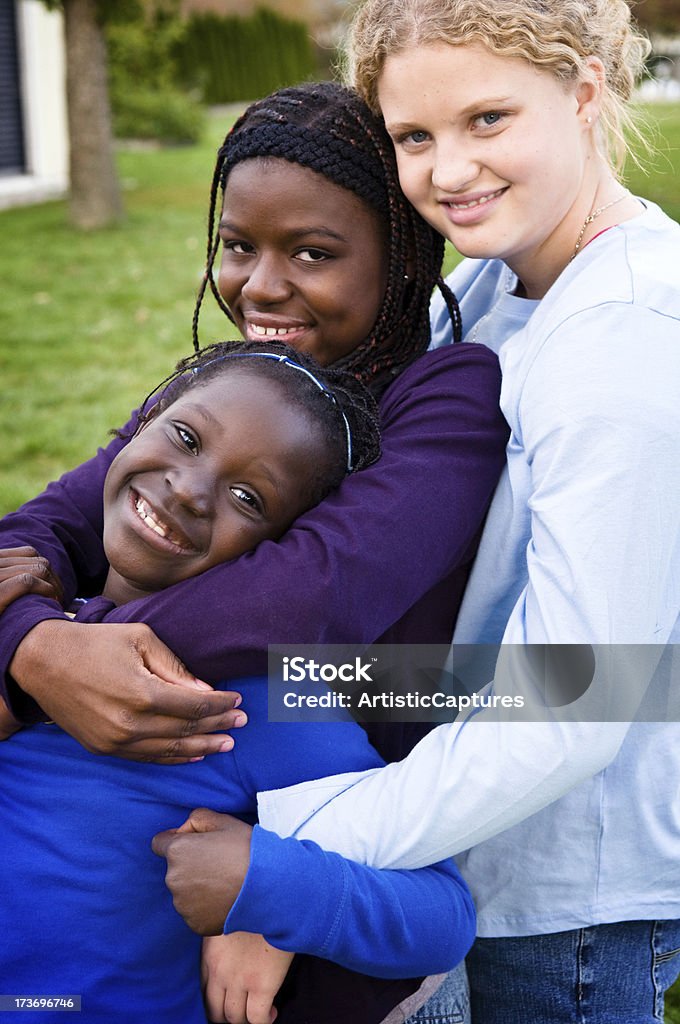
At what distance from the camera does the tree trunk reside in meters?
10.6

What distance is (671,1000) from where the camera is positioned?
288 centimetres

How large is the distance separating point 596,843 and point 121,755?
80cm

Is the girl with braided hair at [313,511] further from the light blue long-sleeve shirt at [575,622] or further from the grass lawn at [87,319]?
the grass lawn at [87,319]

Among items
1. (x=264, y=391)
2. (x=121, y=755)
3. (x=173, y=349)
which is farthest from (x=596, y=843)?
(x=173, y=349)

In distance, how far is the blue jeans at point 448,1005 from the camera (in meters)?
1.93

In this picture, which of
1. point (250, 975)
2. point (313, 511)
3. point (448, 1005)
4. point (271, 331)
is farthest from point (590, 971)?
point (271, 331)

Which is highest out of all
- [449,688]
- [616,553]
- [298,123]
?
[298,123]

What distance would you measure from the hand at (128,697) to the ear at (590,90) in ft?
3.76

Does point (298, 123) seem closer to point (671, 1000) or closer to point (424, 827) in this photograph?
point (424, 827)

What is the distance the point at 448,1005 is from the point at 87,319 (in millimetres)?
6658

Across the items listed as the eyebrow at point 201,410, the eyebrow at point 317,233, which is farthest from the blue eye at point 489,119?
the eyebrow at point 201,410

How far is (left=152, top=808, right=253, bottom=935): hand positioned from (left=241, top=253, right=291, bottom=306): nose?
Answer: 0.98 metres

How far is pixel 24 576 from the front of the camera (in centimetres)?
192

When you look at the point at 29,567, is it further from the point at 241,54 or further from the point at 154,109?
the point at 241,54
